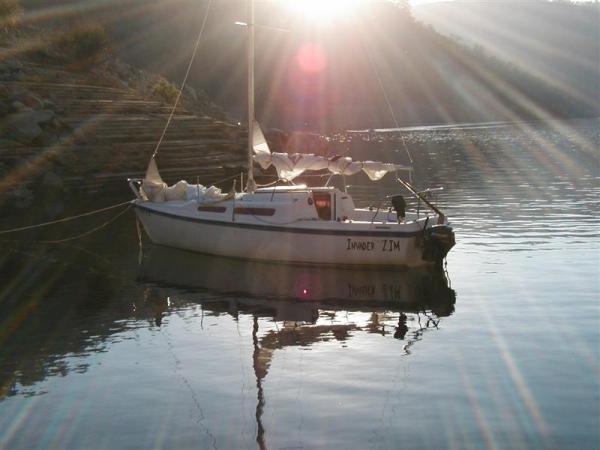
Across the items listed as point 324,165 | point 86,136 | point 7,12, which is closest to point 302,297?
point 324,165

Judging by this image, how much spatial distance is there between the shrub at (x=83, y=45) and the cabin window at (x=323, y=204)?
57605 millimetres

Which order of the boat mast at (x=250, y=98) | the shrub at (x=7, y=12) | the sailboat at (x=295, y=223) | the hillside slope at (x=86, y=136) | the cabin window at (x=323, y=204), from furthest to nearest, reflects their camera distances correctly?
1. the shrub at (x=7, y=12)
2. the hillside slope at (x=86, y=136)
3. the boat mast at (x=250, y=98)
4. the cabin window at (x=323, y=204)
5. the sailboat at (x=295, y=223)

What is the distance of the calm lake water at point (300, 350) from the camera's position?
48.0 feet

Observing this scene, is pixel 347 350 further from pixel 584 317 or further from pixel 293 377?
pixel 584 317

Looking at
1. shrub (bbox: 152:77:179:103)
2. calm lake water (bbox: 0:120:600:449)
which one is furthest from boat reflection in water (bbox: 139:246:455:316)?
shrub (bbox: 152:77:179:103)

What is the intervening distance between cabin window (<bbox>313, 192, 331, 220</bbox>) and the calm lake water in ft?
7.68

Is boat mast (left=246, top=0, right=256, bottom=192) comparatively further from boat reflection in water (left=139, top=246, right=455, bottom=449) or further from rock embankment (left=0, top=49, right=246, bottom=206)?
rock embankment (left=0, top=49, right=246, bottom=206)

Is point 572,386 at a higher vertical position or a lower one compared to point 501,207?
lower

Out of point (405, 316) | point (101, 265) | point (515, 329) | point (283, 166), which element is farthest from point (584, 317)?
point (101, 265)

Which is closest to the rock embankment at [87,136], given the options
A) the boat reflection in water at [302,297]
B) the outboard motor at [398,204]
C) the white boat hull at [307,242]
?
the white boat hull at [307,242]

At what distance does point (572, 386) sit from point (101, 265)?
20.3 meters

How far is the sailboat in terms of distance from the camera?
27.7 meters

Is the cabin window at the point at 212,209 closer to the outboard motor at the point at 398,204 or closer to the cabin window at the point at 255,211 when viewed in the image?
the cabin window at the point at 255,211

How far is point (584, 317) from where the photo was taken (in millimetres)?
21672
